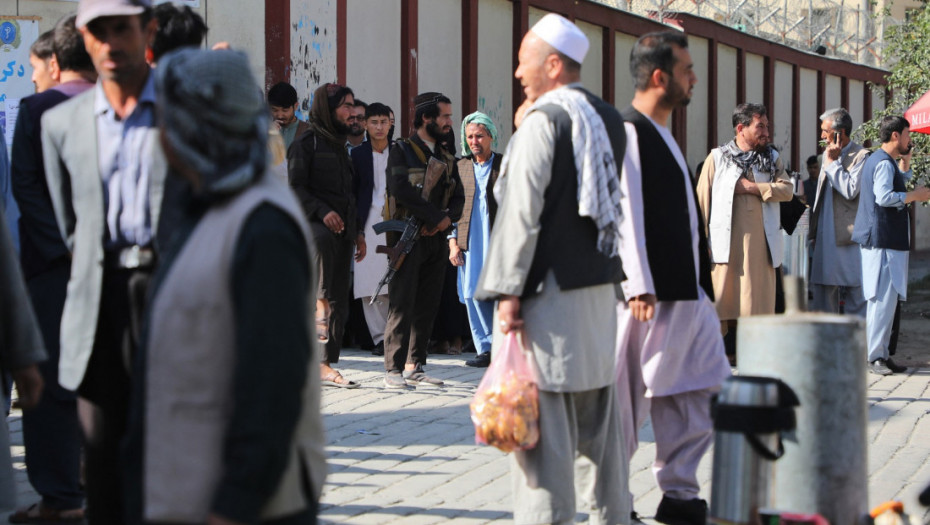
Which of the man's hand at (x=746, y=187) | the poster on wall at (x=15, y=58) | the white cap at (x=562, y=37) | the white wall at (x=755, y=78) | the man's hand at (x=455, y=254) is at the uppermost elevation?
the white wall at (x=755, y=78)

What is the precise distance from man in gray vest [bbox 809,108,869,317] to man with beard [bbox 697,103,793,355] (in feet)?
3.45

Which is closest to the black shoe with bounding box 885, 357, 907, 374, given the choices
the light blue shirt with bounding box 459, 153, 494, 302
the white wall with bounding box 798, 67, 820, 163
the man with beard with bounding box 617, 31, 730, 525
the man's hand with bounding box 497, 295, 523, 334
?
the light blue shirt with bounding box 459, 153, 494, 302

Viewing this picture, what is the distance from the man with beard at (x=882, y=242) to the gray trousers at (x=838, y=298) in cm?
54

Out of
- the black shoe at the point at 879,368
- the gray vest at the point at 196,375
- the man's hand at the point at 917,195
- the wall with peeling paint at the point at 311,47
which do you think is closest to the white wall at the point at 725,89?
the wall with peeling paint at the point at 311,47

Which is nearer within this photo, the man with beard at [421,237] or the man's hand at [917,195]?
the man with beard at [421,237]

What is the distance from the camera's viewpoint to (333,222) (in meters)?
8.79

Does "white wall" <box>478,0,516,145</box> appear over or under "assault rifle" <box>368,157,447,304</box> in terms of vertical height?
over

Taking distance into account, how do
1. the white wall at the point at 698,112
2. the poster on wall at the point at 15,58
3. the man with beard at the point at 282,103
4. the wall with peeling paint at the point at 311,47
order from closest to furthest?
the man with beard at the point at 282,103
the poster on wall at the point at 15,58
the wall with peeling paint at the point at 311,47
the white wall at the point at 698,112

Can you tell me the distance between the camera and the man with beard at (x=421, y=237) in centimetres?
920

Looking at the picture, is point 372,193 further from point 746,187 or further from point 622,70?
point 622,70

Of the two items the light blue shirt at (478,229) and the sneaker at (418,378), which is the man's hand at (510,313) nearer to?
the sneaker at (418,378)

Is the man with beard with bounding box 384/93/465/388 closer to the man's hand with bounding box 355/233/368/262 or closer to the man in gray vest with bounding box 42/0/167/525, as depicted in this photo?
the man's hand with bounding box 355/233/368/262

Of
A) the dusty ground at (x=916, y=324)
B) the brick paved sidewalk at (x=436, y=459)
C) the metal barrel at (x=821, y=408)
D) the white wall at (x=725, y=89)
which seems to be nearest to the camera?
the metal barrel at (x=821, y=408)

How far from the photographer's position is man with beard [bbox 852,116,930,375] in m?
10.8
